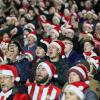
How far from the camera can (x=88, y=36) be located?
12.3 m

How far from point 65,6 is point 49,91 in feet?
38.1

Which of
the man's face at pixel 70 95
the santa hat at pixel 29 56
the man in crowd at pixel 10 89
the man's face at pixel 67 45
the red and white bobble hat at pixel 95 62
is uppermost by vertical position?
the man's face at pixel 67 45

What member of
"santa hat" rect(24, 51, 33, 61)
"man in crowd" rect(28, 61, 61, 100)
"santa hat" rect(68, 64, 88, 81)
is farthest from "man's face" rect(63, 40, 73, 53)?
"man in crowd" rect(28, 61, 61, 100)

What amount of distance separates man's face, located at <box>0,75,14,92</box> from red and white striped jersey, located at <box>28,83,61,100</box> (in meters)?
0.84

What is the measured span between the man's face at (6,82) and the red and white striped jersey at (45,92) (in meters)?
0.84

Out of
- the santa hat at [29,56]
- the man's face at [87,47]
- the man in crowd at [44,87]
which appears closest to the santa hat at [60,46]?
the santa hat at [29,56]

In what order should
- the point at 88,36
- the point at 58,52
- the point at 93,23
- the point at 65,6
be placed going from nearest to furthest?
the point at 58,52
the point at 88,36
the point at 93,23
the point at 65,6

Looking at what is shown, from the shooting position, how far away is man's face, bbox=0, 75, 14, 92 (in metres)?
6.43

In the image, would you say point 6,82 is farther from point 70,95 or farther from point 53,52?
point 53,52

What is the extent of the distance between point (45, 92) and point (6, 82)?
1.02m

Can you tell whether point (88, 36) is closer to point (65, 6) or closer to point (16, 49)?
point (16, 49)

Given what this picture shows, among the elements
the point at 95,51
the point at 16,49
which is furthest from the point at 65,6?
the point at 16,49

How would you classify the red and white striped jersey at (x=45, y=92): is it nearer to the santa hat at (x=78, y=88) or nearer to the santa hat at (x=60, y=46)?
the santa hat at (x=78, y=88)

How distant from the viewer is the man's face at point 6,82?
6434 millimetres
